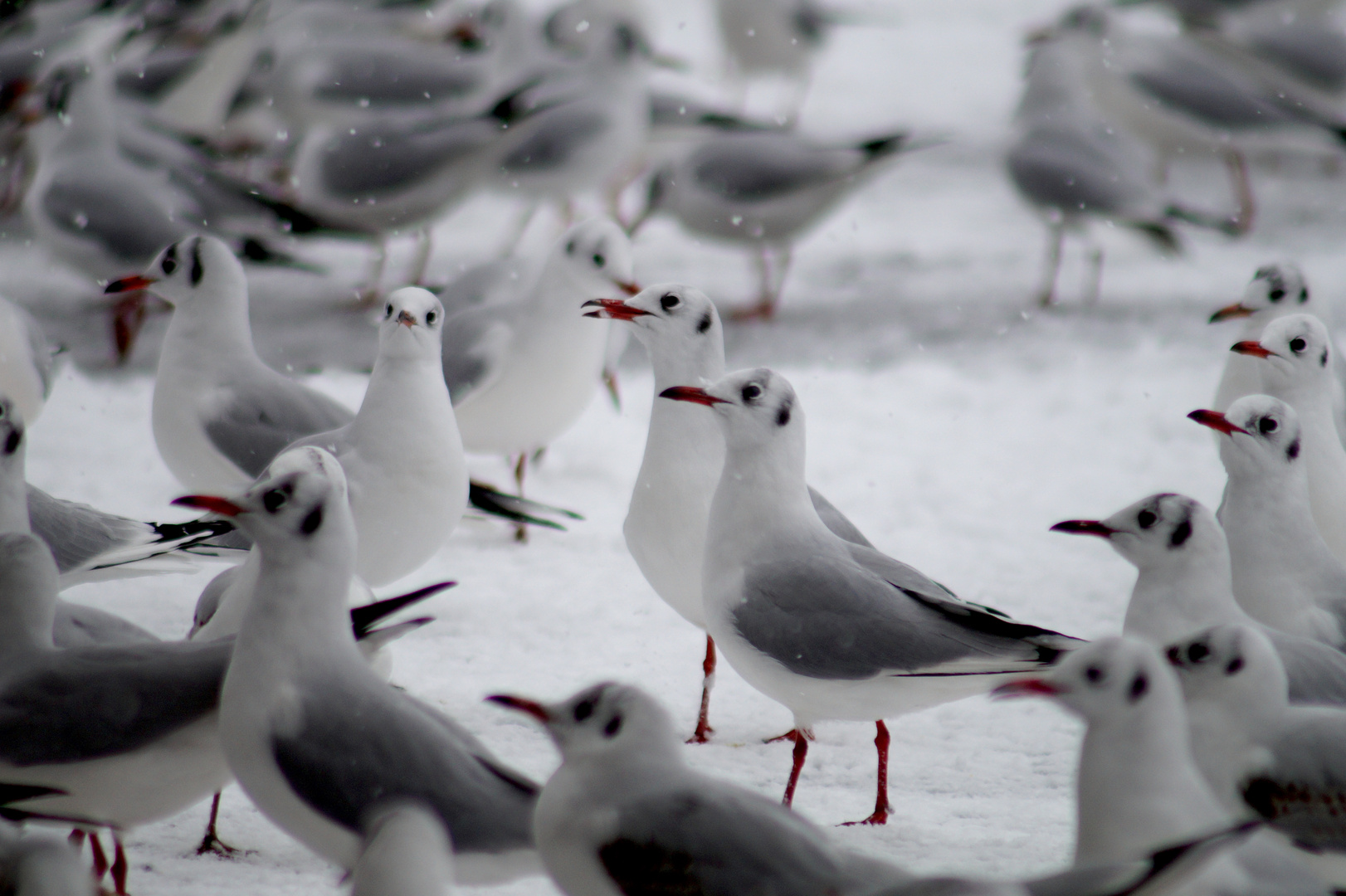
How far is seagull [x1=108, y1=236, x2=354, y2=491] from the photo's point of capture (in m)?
3.33

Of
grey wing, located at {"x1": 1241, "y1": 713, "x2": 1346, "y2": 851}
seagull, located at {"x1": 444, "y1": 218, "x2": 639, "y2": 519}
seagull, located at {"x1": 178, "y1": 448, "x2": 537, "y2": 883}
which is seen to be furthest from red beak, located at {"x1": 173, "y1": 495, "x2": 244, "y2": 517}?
seagull, located at {"x1": 444, "y1": 218, "x2": 639, "y2": 519}

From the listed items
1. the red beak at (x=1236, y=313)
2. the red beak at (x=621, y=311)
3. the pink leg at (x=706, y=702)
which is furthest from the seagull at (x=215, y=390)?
the red beak at (x=1236, y=313)

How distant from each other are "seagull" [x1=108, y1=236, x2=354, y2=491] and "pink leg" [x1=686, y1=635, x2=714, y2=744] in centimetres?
104

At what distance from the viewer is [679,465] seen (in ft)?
9.77

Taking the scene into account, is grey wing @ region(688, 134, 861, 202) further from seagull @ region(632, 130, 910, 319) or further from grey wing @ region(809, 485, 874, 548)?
grey wing @ region(809, 485, 874, 548)

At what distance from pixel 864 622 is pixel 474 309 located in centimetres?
197

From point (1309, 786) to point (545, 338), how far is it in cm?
243

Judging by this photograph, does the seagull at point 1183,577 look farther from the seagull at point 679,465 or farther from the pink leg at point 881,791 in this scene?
the seagull at point 679,465

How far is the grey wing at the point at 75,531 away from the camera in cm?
288

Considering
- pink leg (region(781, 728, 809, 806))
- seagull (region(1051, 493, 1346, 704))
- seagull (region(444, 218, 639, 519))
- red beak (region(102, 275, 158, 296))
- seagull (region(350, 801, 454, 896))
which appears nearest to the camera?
seagull (region(350, 801, 454, 896))

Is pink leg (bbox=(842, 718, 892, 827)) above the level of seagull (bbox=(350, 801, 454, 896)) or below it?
below

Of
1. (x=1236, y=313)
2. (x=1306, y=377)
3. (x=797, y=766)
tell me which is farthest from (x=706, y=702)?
(x=1236, y=313)

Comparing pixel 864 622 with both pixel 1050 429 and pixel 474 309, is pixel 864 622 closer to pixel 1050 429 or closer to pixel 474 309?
pixel 474 309

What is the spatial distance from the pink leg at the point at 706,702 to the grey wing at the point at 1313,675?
112cm
